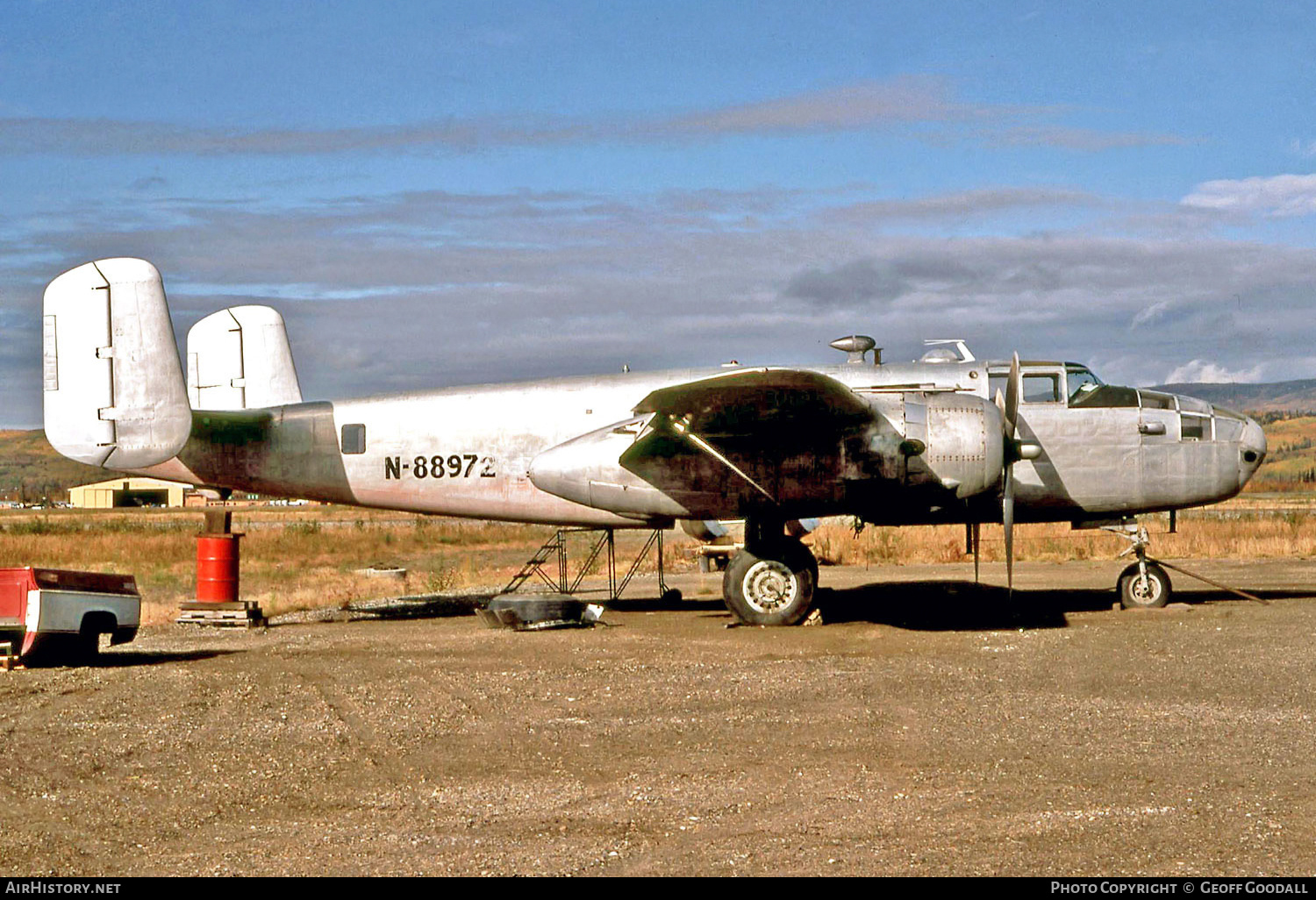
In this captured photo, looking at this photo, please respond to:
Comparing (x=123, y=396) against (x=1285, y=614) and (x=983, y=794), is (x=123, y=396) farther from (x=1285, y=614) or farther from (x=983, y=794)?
(x=1285, y=614)

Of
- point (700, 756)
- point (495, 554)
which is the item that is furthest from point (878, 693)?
point (495, 554)

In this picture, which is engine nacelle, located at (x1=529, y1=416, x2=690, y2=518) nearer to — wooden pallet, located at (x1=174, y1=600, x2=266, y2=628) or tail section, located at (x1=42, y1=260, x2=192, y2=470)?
wooden pallet, located at (x1=174, y1=600, x2=266, y2=628)

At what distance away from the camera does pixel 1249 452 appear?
16656 millimetres

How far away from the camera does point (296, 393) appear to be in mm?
20906

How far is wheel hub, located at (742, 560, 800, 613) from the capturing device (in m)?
16.0

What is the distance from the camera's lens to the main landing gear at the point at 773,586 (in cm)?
1595

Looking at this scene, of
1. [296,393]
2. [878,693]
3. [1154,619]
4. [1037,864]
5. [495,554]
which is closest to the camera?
[1037,864]

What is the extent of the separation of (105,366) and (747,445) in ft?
26.8

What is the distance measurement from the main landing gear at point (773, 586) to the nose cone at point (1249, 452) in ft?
19.2

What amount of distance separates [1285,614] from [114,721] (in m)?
13.8

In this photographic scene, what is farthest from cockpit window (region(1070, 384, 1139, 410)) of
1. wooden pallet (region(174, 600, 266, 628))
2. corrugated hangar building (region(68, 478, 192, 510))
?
corrugated hangar building (region(68, 478, 192, 510))

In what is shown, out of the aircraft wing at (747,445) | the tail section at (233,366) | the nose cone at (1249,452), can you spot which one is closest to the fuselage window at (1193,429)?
the nose cone at (1249,452)

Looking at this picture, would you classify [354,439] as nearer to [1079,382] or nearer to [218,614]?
[218,614]

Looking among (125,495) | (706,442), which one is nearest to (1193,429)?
(706,442)
